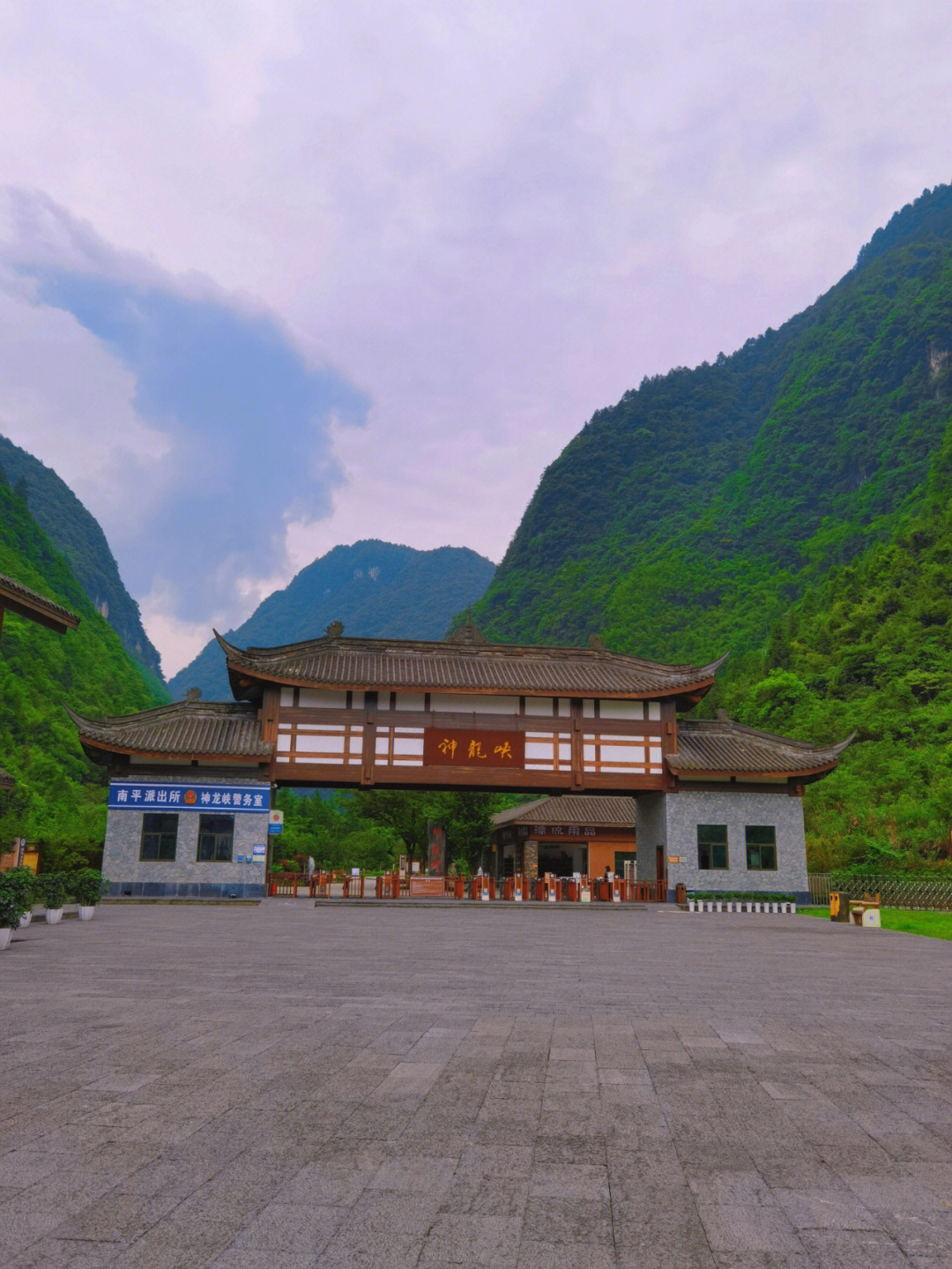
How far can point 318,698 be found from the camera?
2905 centimetres

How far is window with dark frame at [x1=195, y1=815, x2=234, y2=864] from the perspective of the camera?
2694 cm

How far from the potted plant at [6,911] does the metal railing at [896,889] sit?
1967 centimetres

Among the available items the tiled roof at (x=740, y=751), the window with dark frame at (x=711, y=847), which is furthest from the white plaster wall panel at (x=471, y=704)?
the window with dark frame at (x=711, y=847)

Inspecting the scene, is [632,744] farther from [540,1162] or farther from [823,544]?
[823,544]

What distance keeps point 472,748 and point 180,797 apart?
29.1 feet

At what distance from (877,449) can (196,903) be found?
7957 centimetres

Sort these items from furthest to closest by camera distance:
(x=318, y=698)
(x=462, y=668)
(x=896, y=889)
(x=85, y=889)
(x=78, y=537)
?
1. (x=78, y=537)
2. (x=462, y=668)
3. (x=318, y=698)
4. (x=896, y=889)
5. (x=85, y=889)

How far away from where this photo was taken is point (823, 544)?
81312mm

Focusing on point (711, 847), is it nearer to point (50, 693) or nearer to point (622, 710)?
point (622, 710)

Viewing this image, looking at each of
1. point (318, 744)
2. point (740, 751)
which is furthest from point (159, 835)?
point (740, 751)

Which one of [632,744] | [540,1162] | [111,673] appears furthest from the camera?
[111,673]

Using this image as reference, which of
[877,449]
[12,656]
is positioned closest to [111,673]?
[12,656]

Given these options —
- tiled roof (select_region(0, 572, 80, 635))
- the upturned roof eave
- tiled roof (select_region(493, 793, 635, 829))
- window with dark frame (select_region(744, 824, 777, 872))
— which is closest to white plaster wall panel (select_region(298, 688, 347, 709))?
the upturned roof eave

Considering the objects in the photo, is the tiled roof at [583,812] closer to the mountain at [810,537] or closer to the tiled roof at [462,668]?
the mountain at [810,537]
